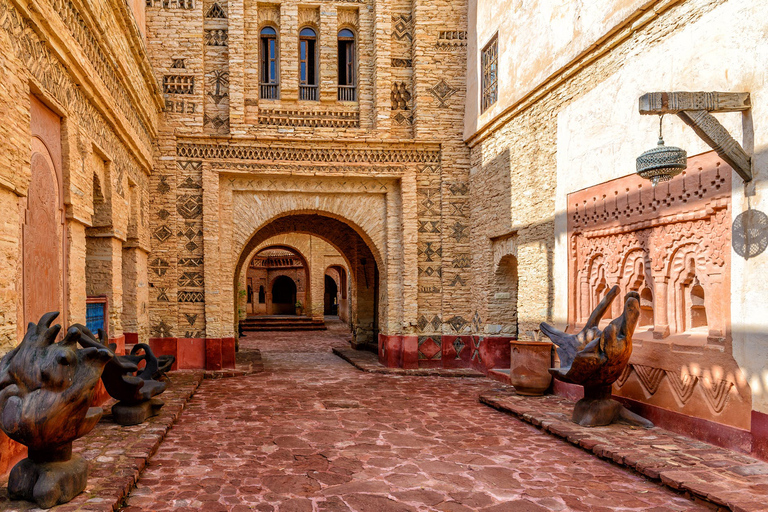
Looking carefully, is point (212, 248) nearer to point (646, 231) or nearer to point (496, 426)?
point (496, 426)

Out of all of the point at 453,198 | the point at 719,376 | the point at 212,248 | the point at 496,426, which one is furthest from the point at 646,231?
the point at 212,248

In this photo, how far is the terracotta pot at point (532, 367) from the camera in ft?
27.7

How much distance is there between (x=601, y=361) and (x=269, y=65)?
933 centimetres

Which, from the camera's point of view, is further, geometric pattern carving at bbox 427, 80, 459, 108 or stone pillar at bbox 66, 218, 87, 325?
geometric pattern carving at bbox 427, 80, 459, 108

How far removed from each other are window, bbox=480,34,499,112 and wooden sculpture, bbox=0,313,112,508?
8.77m

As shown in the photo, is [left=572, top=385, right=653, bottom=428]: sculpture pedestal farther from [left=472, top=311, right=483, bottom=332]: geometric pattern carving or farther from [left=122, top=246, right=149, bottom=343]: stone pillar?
[left=122, top=246, right=149, bottom=343]: stone pillar

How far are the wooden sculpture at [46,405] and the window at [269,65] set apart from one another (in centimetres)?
890

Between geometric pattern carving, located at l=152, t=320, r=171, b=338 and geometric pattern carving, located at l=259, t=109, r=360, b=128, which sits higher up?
geometric pattern carving, located at l=259, t=109, r=360, b=128

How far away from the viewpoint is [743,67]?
17.2 feet

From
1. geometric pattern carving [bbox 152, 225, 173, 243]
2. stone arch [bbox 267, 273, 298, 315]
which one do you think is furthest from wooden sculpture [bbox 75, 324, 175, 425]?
stone arch [bbox 267, 273, 298, 315]

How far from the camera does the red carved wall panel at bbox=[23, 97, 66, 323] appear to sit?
5.36 m

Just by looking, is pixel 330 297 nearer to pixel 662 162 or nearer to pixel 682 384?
pixel 682 384

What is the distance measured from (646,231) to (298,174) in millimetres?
7094

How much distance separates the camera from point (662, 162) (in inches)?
201
